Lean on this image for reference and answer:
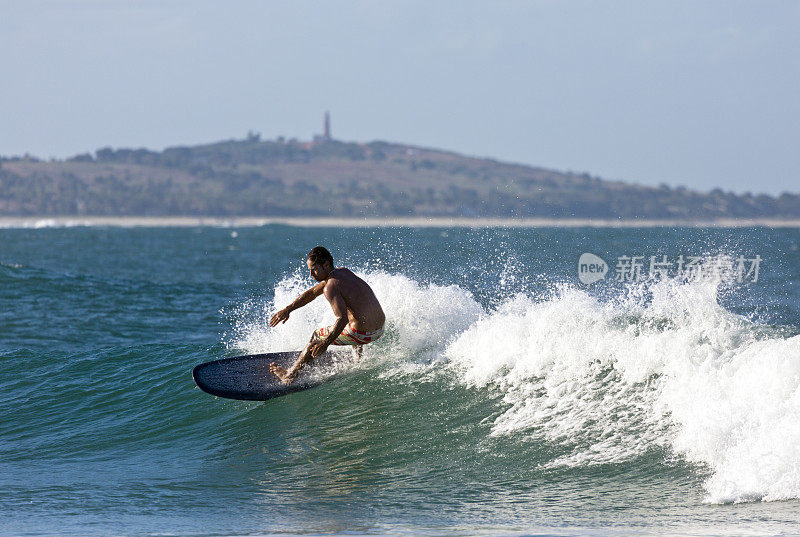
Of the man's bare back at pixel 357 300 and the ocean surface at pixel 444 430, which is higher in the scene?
the man's bare back at pixel 357 300

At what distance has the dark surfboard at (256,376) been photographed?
33.2 ft

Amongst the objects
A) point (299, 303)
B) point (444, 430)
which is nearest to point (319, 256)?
point (299, 303)

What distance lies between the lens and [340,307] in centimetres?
916

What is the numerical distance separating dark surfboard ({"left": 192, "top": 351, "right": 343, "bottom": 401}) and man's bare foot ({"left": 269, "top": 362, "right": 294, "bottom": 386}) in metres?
0.04

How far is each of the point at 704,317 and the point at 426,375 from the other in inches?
123

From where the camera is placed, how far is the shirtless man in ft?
→ 30.0

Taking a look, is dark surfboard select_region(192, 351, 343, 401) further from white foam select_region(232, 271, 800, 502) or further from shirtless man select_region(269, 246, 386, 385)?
white foam select_region(232, 271, 800, 502)

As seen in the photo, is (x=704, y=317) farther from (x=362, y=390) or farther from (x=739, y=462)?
(x=362, y=390)

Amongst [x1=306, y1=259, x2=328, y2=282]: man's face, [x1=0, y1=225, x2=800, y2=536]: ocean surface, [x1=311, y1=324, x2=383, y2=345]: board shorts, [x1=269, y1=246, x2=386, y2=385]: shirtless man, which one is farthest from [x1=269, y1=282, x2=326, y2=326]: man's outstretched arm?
[x1=0, y1=225, x2=800, y2=536]: ocean surface

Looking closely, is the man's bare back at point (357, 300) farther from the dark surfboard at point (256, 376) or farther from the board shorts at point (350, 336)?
the dark surfboard at point (256, 376)

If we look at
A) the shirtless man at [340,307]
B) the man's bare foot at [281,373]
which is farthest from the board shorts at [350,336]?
the man's bare foot at [281,373]

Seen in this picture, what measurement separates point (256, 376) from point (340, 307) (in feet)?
5.59

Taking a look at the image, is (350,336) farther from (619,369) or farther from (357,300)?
(619,369)

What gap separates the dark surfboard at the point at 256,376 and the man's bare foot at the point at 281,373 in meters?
0.04
